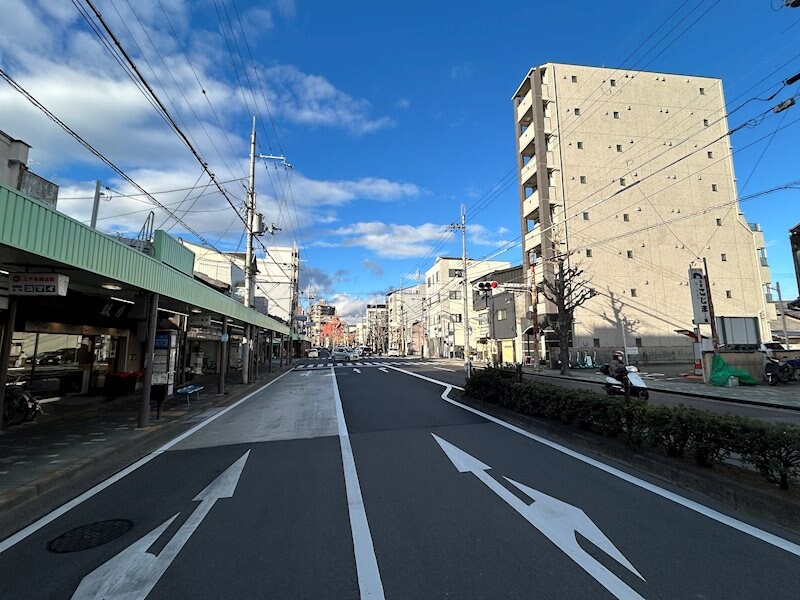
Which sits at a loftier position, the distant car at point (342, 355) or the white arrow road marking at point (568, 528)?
the distant car at point (342, 355)

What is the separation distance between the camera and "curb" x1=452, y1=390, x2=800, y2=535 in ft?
13.1

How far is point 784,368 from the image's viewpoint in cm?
1748

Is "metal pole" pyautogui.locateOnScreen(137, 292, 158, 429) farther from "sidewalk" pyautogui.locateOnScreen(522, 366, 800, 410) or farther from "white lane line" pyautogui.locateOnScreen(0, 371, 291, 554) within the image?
"sidewalk" pyautogui.locateOnScreen(522, 366, 800, 410)

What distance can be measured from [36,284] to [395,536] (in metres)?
6.98

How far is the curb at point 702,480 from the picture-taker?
400cm

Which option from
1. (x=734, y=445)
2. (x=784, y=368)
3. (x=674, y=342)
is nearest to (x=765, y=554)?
(x=734, y=445)

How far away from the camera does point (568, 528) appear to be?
4016 mm

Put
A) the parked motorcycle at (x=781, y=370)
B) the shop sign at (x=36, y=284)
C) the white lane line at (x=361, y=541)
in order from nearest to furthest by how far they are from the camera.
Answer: the white lane line at (x=361, y=541)
the shop sign at (x=36, y=284)
the parked motorcycle at (x=781, y=370)

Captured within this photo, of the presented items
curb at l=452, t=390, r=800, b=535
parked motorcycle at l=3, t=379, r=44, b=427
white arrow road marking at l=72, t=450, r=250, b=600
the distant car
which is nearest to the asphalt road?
white arrow road marking at l=72, t=450, r=250, b=600

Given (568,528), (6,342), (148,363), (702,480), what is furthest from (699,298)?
(6,342)

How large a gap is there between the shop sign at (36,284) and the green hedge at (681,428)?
9.12 metres

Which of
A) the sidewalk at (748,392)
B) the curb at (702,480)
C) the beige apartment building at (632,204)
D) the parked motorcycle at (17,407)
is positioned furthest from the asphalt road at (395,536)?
the beige apartment building at (632,204)

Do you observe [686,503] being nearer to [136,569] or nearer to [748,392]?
[136,569]

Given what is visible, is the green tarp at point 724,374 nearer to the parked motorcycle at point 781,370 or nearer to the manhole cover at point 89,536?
the parked motorcycle at point 781,370
